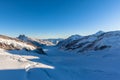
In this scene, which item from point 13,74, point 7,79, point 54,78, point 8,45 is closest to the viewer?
point 7,79

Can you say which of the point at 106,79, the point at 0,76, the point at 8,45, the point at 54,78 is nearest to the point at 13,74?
the point at 0,76

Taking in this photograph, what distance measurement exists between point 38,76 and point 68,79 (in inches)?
134

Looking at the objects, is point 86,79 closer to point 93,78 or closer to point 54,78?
point 93,78

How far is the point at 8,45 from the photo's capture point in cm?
4581

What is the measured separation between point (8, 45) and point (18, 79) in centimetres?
3209

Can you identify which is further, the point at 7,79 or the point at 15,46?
the point at 15,46

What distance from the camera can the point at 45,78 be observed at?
56.2 feet

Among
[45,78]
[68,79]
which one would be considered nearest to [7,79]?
[45,78]

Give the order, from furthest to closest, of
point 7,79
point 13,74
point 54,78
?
1. point 54,78
2. point 13,74
3. point 7,79

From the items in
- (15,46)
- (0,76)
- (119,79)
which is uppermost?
(15,46)

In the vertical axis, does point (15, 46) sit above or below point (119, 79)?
above

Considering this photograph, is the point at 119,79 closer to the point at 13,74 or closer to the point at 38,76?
the point at 38,76

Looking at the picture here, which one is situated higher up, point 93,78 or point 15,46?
point 15,46

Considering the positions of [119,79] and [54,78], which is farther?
[119,79]
